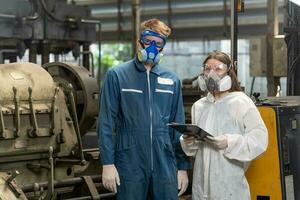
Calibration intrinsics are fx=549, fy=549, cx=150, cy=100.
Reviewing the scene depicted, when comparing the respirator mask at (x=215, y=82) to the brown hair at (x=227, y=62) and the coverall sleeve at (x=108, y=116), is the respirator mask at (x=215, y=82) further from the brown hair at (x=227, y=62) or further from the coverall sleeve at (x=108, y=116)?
the coverall sleeve at (x=108, y=116)

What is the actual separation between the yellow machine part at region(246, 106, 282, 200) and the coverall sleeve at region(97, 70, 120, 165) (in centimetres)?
87

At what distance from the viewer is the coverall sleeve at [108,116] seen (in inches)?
101

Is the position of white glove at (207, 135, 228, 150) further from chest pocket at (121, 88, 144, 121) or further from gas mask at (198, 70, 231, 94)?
chest pocket at (121, 88, 144, 121)

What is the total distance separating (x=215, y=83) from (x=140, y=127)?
1.42 ft

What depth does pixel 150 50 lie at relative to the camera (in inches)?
104

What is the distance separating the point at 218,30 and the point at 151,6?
1.30 m

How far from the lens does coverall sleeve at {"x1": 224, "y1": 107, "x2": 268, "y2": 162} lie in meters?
2.63

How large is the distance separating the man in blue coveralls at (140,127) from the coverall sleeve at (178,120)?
70 millimetres

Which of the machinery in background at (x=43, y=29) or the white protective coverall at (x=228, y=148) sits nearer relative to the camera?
the white protective coverall at (x=228, y=148)

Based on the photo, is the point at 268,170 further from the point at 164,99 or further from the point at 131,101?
the point at 131,101

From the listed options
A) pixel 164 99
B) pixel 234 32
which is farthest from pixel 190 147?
pixel 234 32

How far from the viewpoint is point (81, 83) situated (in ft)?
12.9

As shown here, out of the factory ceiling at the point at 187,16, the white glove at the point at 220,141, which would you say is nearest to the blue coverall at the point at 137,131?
the white glove at the point at 220,141

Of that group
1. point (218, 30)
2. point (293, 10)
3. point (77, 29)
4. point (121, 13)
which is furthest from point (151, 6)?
point (293, 10)
